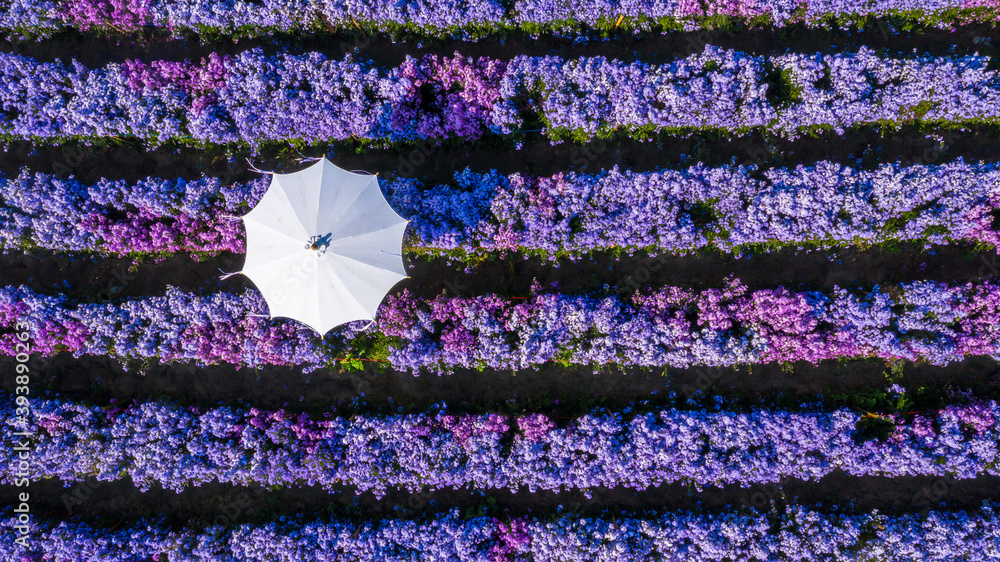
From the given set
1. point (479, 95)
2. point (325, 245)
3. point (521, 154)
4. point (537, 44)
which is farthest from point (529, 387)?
point (537, 44)

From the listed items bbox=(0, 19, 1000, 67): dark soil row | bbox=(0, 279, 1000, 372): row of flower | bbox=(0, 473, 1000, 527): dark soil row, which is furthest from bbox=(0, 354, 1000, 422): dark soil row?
bbox=(0, 19, 1000, 67): dark soil row

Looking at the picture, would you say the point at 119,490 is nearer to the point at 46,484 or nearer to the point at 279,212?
the point at 46,484

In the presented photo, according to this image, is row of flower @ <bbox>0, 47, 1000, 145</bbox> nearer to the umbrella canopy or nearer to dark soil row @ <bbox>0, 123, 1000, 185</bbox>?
dark soil row @ <bbox>0, 123, 1000, 185</bbox>

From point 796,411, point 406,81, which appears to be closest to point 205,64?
point 406,81

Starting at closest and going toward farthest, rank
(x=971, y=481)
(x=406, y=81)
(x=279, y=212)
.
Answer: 1. (x=279, y=212)
2. (x=406, y=81)
3. (x=971, y=481)

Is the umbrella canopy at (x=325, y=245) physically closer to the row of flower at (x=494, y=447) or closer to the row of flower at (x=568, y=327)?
the row of flower at (x=568, y=327)

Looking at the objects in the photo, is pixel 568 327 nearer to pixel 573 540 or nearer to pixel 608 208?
pixel 608 208

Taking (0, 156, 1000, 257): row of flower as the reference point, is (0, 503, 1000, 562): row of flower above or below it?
below
